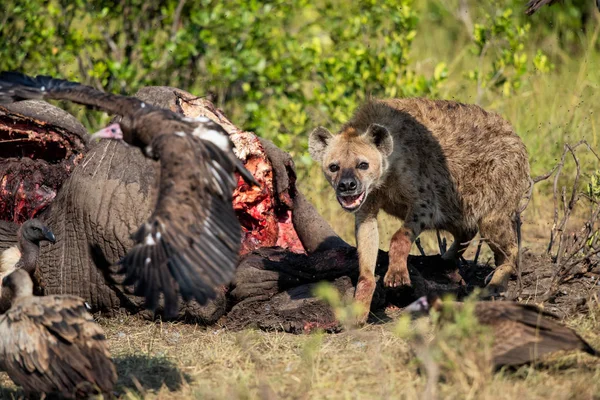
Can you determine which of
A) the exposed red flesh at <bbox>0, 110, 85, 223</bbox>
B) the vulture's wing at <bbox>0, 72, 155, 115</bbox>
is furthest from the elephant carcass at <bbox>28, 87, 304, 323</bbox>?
the vulture's wing at <bbox>0, 72, 155, 115</bbox>

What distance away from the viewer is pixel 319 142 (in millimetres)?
6426

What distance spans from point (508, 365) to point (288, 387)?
108cm

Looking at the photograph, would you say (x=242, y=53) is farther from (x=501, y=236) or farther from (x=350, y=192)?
(x=501, y=236)

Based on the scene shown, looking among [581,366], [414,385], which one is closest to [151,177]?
[414,385]

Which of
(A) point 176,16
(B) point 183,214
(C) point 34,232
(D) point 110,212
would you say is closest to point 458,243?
(D) point 110,212

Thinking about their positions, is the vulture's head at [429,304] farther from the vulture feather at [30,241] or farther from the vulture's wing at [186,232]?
the vulture feather at [30,241]

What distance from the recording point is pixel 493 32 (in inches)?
356

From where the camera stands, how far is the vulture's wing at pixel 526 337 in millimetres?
4211

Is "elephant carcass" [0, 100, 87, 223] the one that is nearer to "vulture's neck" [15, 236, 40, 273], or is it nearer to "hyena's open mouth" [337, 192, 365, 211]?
"vulture's neck" [15, 236, 40, 273]

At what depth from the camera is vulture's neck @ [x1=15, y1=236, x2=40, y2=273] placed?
5.55m

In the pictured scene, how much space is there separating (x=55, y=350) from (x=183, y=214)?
37.1 inches

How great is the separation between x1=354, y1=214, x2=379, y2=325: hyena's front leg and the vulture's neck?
2.08 meters

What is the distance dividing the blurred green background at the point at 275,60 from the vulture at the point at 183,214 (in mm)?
3694

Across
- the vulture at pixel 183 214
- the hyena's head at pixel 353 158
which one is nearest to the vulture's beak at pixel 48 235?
the vulture at pixel 183 214
